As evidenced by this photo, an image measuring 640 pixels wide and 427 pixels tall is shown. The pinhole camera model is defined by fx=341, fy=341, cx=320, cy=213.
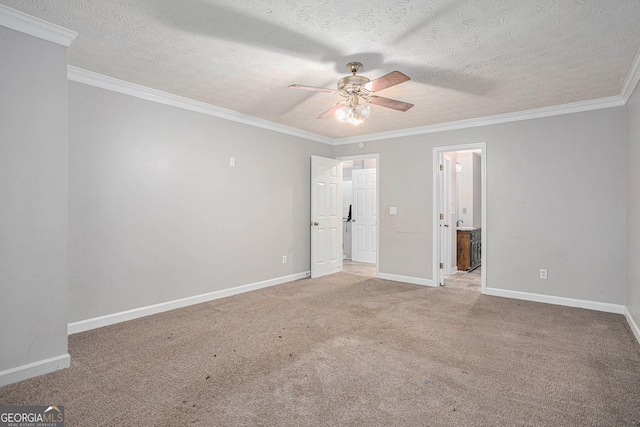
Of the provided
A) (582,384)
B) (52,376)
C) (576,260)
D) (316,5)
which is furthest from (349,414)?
(576,260)

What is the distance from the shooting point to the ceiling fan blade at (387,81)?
2.59 meters

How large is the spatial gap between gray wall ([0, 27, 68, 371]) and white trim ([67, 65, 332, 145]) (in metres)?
0.74

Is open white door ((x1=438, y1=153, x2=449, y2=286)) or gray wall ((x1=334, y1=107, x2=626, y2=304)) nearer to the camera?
gray wall ((x1=334, y1=107, x2=626, y2=304))

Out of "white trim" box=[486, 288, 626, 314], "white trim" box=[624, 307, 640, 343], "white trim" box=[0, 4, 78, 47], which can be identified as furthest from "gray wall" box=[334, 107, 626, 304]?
"white trim" box=[0, 4, 78, 47]

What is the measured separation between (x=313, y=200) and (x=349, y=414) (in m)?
4.04

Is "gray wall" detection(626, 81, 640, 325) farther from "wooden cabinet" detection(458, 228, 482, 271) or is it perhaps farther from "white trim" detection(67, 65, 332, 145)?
"white trim" detection(67, 65, 332, 145)

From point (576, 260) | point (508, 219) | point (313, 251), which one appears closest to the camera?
point (576, 260)

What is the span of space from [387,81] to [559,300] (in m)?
3.59

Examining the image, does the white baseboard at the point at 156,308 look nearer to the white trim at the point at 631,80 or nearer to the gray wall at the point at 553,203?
the gray wall at the point at 553,203

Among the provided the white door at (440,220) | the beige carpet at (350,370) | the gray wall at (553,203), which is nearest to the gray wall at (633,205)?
the gray wall at (553,203)

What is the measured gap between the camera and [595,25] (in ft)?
7.64

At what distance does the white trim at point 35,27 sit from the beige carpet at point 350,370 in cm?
243

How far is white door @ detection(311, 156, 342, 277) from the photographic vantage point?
19.0 feet

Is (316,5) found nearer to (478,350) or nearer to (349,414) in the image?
(349,414)
